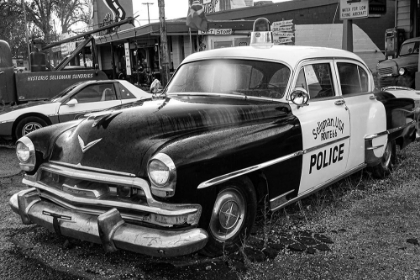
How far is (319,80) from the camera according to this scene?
477cm

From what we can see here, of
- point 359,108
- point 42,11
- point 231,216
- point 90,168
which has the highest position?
point 42,11

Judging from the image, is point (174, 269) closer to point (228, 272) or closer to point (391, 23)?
point (228, 272)

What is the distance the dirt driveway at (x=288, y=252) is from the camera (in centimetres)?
336

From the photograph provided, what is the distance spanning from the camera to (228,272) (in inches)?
131

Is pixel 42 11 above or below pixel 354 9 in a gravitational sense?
above

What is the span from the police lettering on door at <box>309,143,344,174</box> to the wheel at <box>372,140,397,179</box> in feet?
4.02

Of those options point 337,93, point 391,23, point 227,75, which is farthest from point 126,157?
point 391,23

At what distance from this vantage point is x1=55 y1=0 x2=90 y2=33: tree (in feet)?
144

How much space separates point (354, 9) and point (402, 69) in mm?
4014

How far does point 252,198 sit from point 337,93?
1.92 metres

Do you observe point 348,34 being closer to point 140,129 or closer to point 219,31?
point 219,31

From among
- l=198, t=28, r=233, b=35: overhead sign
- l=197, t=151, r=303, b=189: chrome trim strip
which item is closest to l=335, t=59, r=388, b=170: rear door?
l=197, t=151, r=303, b=189: chrome trim strip

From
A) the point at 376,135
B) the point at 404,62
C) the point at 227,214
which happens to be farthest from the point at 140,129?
the point at 404,62

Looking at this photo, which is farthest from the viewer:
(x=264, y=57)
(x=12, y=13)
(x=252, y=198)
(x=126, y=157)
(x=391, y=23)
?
(x=12, y=13)
